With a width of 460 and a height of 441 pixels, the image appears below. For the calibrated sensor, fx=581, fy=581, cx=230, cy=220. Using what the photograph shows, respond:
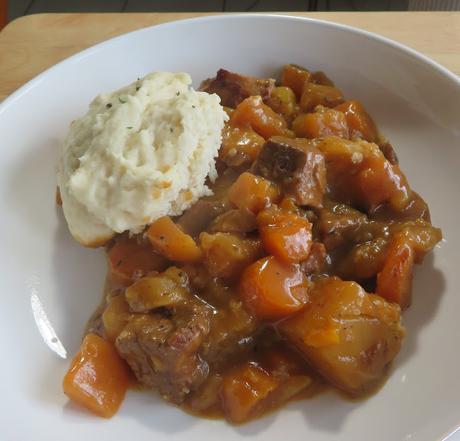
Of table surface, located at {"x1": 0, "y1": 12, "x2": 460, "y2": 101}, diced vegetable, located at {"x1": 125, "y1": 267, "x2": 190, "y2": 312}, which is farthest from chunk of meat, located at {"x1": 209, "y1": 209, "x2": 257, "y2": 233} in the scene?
table surface, located at {"x1": 0, "y1": 12, "x2": 460, "y2": 101}

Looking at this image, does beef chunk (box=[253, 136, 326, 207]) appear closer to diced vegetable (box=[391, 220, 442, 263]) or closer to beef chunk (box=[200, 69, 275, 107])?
diced vegetable (box=[391, 220, 442, 263])

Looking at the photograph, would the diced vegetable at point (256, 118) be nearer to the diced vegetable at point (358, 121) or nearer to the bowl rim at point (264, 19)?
the diced vegetable at point (358, 121)

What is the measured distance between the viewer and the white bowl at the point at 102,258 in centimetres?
189

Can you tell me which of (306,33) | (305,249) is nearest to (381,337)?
(305,249)

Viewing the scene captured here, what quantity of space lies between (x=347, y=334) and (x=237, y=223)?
57 centimetres

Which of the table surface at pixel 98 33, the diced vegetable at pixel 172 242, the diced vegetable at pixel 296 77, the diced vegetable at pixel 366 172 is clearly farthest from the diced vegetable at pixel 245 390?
the table surface at pixel 98 33

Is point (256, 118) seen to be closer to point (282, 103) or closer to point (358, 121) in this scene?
point (282, 103)

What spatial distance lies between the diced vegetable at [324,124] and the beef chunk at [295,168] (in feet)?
0.76

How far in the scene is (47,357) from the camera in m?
2.13

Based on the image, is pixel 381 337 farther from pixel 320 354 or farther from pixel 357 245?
pixel 357 245

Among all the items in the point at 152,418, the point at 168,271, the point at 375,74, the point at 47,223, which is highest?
the point at 375,74

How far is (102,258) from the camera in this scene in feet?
8.16

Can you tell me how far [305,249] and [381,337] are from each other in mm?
396

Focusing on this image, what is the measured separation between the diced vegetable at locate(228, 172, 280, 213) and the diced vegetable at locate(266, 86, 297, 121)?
65 cm
